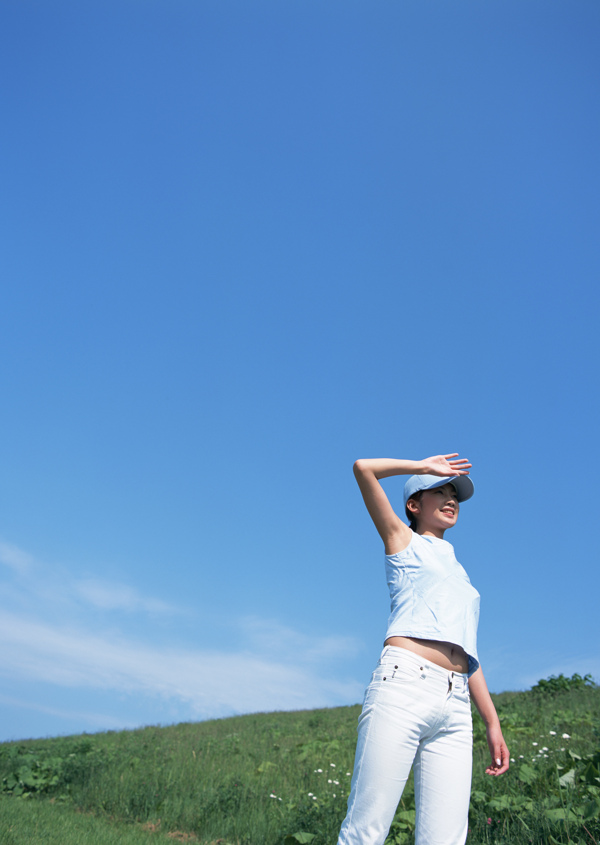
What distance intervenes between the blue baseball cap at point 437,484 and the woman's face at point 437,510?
0.05 m

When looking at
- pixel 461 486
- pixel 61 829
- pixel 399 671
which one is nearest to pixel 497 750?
pixel 399 671

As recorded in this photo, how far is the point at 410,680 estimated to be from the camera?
2.95 m

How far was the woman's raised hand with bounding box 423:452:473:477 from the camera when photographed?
334 cm

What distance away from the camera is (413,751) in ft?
9.62

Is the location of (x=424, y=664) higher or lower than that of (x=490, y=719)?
higher

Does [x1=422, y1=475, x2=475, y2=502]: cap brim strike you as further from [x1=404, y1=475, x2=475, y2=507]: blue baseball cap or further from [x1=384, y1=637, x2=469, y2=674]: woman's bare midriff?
[x1=384, y1=637, x2=469, y2=674]: woman's bare midriff

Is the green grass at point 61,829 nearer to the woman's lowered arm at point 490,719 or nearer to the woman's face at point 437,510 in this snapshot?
the woman's lowered arm at point 490,719

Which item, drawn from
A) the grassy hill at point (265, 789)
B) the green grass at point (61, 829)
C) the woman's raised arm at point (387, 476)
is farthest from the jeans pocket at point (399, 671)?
the green grass at point (61, 829)

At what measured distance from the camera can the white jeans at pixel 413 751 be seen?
285 cm

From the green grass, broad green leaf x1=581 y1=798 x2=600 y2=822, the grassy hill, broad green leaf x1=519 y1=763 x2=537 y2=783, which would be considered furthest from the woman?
the green grass

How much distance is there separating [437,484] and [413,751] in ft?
4.55

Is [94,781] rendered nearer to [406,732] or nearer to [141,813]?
[141,813]

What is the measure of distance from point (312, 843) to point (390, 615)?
427cm

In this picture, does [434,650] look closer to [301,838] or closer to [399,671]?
[399,671]
